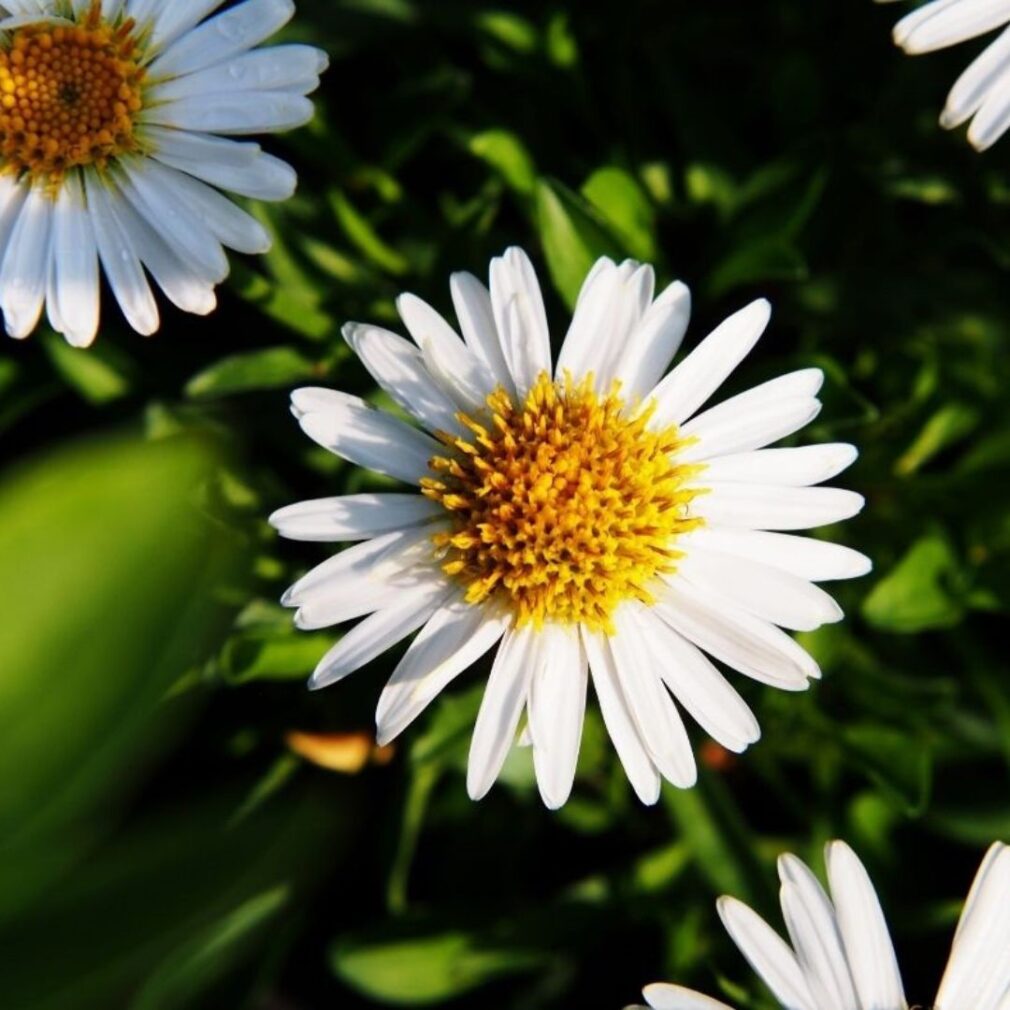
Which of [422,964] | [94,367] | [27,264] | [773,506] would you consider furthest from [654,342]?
[422,964]

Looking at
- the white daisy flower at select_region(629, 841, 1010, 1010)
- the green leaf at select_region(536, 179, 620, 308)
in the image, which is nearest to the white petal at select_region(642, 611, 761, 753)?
the white daisy flower at select_region(629, 841, 1010, 1010)

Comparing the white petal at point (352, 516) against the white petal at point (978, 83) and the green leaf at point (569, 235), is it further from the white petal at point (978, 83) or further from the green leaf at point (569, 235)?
the white petal at point (978, 83)

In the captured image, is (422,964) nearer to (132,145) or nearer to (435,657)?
(435,657)

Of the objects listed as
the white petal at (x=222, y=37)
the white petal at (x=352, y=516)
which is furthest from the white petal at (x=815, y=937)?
the white petal at (x=222, y=37)

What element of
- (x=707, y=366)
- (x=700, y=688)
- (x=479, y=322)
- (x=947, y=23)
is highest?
(x=947, y=23)

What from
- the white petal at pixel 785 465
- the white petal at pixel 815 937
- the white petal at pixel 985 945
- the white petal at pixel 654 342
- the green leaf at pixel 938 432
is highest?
the white petal at pixel 654 342

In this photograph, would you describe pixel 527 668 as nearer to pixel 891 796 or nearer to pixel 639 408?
pixel 639 408
